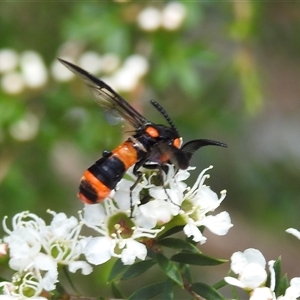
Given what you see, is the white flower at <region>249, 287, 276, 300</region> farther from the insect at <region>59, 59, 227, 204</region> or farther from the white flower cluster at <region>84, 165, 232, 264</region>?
the insect at <region>59, 59, 227, 204</region>

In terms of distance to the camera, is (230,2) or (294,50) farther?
(294,50)

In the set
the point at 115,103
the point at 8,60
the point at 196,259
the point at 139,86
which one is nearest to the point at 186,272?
the point at 196,259

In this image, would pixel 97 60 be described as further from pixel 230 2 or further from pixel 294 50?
pixel 294 50

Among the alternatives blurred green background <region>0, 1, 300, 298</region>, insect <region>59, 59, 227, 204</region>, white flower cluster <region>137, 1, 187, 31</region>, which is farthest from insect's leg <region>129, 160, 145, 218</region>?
white flower cluster <region>137, 1, 187, 31</region>

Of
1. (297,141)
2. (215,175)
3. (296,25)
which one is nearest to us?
(296,25)

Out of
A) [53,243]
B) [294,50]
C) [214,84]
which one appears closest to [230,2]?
[214,84]

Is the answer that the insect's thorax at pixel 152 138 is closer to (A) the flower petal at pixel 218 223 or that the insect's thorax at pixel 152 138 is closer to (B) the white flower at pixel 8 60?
(A) the flower petal at pixel 218 223

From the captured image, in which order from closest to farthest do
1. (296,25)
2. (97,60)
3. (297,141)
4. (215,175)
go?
1. (97,60)
2. (296,25)
3. (215,175)
4. (297,141)
